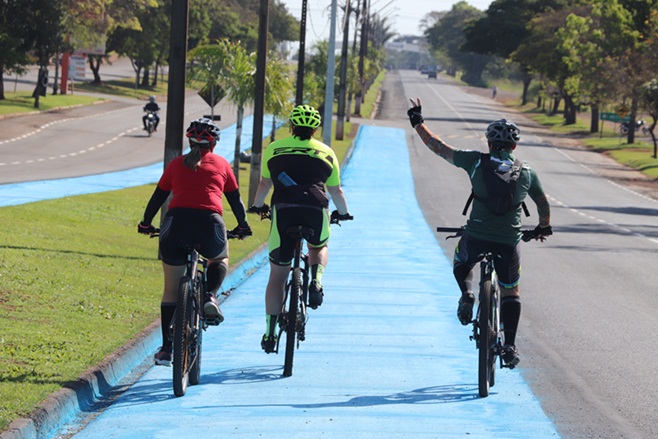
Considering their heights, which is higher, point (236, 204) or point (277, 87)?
point (236, 204)

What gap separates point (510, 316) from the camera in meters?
9.23

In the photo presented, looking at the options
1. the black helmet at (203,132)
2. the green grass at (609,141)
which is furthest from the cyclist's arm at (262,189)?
the green grass at (609,141)

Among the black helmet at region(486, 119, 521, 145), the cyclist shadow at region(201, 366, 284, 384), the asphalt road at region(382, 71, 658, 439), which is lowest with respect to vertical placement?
the asphalt road at region(382, 71, 658, 439)

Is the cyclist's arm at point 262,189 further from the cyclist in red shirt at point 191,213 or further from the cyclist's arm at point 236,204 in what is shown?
the cyclist in red shirt at point 191,213

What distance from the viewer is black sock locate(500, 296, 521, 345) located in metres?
9.21

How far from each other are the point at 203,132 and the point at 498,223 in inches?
91.5

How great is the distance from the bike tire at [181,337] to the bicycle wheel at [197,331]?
0.15 meters

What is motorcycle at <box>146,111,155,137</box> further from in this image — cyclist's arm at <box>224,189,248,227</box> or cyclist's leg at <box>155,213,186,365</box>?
cyclist's leg at <box>155,213,186,365</box>

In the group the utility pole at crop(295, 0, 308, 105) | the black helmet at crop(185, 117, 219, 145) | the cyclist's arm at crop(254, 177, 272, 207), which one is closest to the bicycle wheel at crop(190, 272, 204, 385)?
the black helmet at crop(185, 117, 219, 145)

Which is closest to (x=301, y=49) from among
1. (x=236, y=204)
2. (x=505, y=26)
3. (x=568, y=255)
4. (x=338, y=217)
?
(x=568, y=255)

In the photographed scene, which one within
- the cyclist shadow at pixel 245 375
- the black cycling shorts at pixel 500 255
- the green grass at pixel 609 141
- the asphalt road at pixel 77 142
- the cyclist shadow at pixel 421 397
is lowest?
the green grass at pixel 609 141

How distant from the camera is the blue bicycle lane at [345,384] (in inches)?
308

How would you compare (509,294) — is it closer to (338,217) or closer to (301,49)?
(338,217)

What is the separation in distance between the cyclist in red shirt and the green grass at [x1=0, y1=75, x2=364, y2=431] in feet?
2.92
